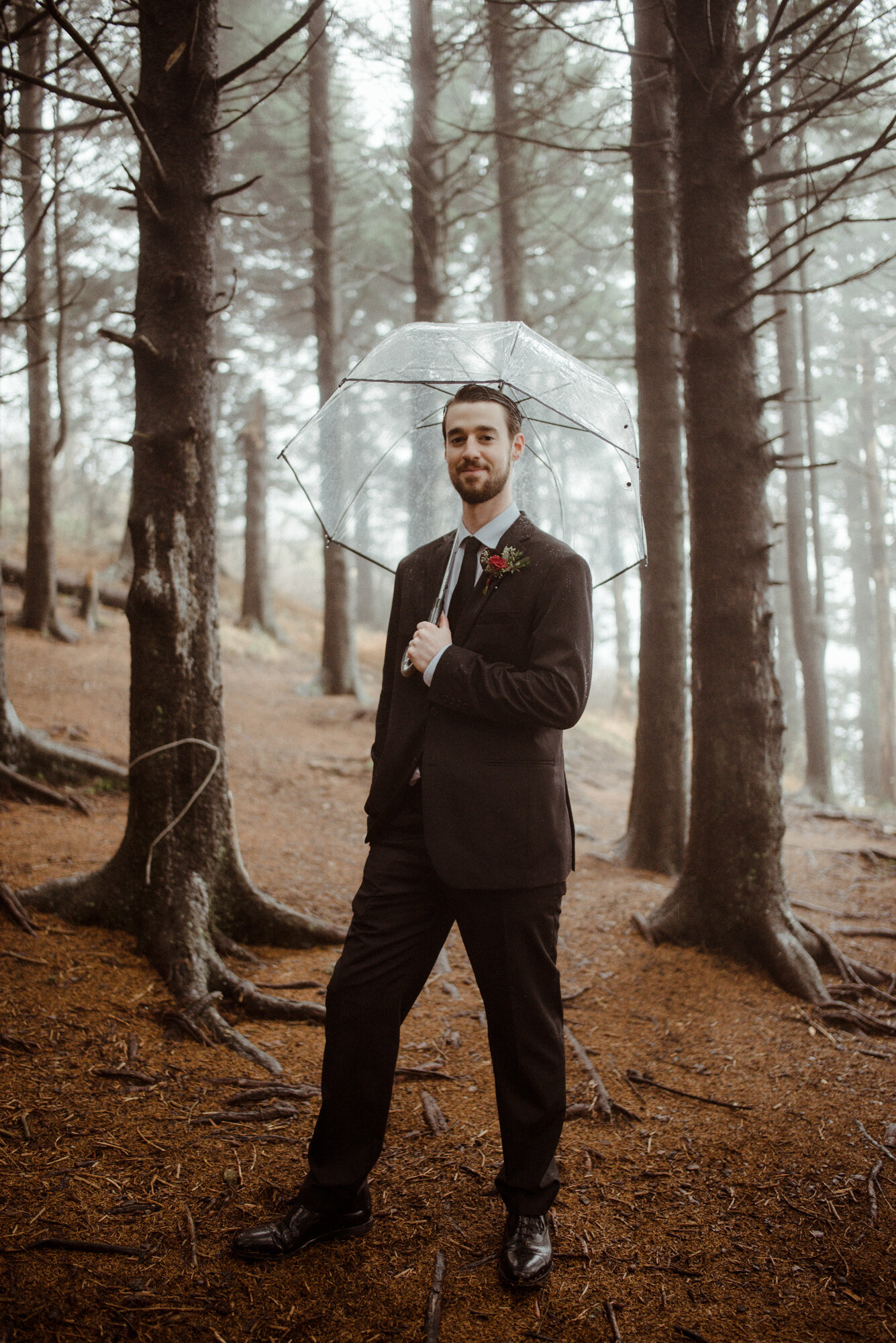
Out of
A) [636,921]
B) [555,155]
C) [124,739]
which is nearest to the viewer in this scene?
[636,921]

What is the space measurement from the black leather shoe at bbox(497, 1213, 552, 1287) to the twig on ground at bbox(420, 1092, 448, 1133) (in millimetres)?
671

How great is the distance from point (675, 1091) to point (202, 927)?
2.24m

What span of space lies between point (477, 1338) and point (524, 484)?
265 cm

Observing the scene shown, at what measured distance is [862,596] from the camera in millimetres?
22094

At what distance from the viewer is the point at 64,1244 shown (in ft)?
7.30

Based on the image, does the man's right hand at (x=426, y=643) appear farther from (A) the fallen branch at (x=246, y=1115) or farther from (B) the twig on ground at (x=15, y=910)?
(B) the twig on ground at (x=15, y=910)

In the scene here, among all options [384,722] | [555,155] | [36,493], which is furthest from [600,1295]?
[555,155]

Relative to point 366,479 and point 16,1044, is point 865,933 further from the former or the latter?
point 16,1044

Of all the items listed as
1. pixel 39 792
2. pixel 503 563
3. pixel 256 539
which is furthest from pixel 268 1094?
pixel 256 539

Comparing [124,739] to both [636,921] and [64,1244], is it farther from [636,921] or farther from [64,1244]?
[64,1244]

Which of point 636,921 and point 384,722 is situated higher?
point 384,722

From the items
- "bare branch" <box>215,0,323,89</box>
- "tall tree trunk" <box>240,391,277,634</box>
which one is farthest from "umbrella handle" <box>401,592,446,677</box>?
"tall tree trunk" <box>240,391,277,634</box>

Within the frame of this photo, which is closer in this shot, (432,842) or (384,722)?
(432,842)

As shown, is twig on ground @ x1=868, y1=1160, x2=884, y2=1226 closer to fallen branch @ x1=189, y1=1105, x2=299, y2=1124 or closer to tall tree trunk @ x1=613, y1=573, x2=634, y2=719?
fallen branch @ x1=189, y1=1105, x2=299, y2=1124
